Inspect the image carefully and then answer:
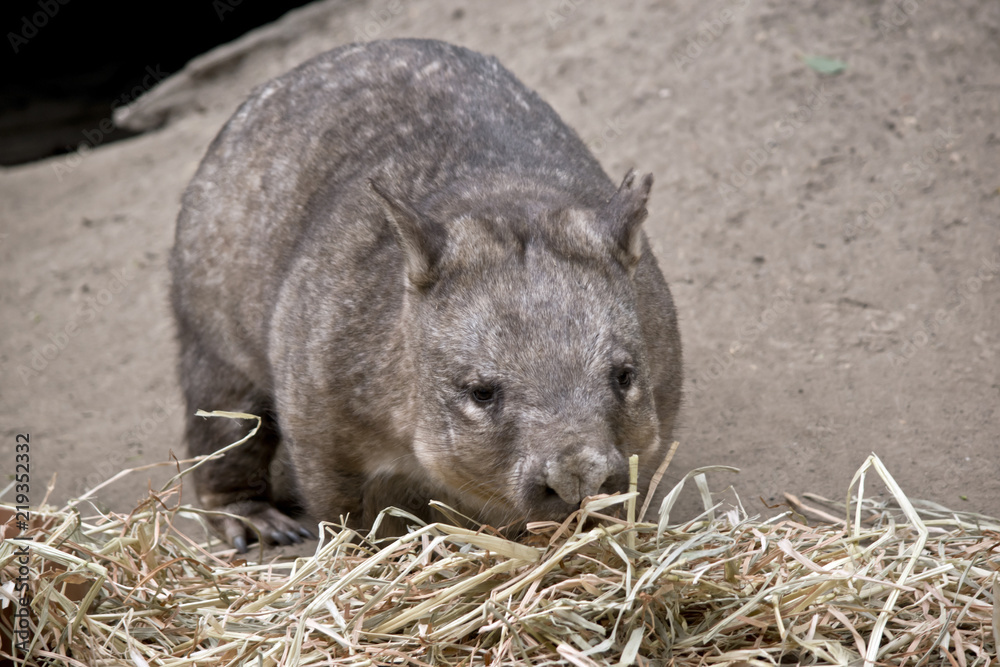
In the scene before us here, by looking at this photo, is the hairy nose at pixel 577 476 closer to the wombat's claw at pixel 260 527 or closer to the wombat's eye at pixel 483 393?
the wombat's eye at pixel 483 393

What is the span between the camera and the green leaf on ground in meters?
7.50

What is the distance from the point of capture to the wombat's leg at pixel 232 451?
519cm

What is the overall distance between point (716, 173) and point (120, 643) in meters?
4.91

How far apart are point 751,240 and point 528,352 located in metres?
3.58

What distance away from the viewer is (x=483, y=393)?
3453mm

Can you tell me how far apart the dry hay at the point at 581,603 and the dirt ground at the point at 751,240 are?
105 cm

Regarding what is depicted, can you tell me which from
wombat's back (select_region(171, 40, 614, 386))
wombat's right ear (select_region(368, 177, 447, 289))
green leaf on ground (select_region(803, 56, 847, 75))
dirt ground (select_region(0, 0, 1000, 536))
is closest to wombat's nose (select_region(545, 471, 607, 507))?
wombat's right ear (select_region(368, 177, 447, 289))

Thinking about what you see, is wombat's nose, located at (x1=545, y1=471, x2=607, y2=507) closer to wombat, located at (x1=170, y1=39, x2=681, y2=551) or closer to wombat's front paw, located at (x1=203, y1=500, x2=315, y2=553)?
wombat, located at (x1=170, y1=39, x2=681, y2=551)

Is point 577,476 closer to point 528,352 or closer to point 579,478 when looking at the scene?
point 579,478

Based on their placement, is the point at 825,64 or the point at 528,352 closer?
the point at 528,352

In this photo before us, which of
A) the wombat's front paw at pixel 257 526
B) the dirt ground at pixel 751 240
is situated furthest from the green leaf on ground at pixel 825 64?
the wombat's front paw at pixel 257 526

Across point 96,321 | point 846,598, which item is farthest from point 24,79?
point 846,598

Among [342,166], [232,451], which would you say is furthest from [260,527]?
[342,166]

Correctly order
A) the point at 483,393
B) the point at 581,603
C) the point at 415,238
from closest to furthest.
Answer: the point at 581,603
the point at 483,393
the point at 415,238
